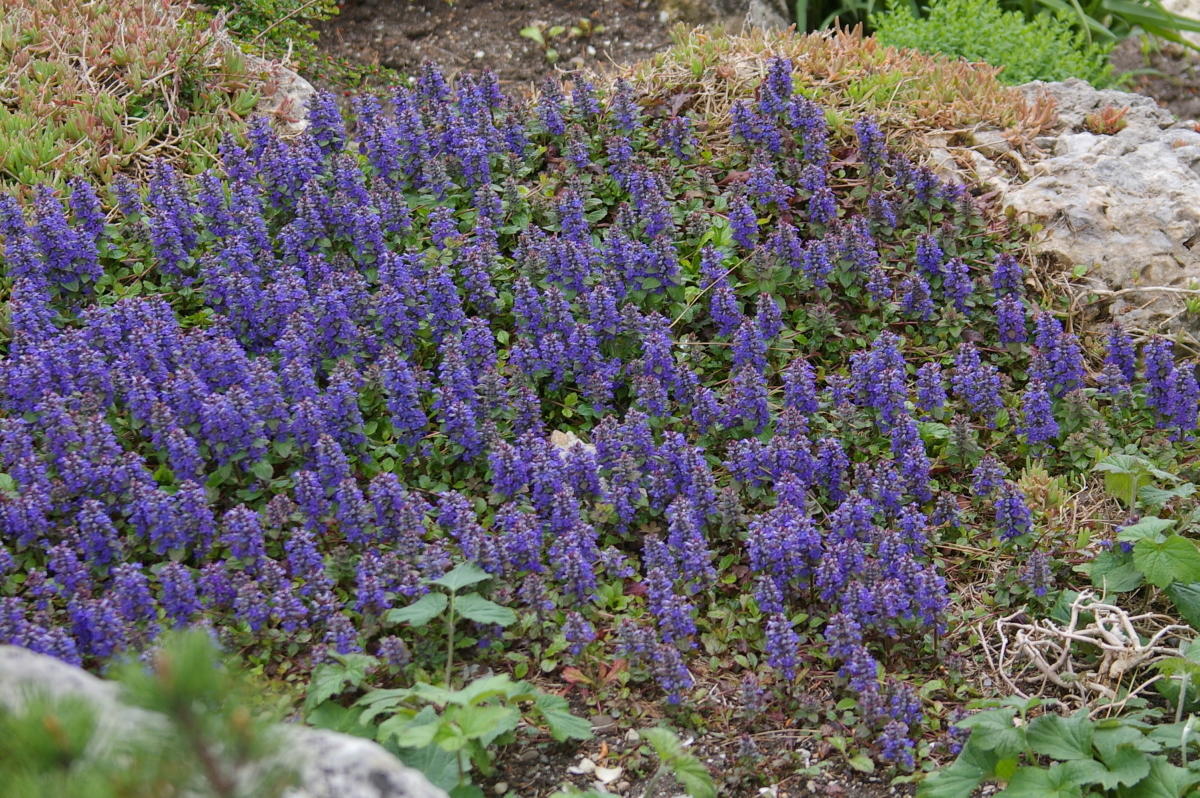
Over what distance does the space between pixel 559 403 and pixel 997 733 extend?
2.27 meters

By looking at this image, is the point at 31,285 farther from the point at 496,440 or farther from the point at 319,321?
the point at 496,440

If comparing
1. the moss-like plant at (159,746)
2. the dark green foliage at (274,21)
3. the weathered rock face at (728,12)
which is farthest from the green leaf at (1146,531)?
the weathered rock face at (728,12)

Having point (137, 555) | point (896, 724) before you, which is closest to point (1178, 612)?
point (896, 724)

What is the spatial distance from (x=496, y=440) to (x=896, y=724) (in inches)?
68.6

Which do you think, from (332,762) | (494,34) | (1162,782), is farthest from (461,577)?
(494,34)

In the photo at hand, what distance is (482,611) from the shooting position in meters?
3.89

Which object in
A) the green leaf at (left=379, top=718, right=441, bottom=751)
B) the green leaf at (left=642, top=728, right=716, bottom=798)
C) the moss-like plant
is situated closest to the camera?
the moss-like plant

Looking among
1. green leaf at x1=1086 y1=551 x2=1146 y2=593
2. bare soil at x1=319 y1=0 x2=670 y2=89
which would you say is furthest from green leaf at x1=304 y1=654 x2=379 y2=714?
bare soil at x1=319 y1=0 x2=670 y2=89

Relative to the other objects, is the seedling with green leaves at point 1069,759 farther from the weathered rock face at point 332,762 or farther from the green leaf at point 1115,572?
the weathered rock face at point 332,762

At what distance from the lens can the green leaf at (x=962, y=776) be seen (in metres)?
3.60

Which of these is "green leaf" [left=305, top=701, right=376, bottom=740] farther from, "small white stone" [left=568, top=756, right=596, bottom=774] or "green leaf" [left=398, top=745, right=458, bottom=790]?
"small white stone" [left=568, top=756, right=596, bottom=774]

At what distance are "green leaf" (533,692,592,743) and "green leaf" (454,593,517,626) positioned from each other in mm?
279

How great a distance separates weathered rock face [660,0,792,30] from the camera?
953cm

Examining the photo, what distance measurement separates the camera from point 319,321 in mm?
5047
